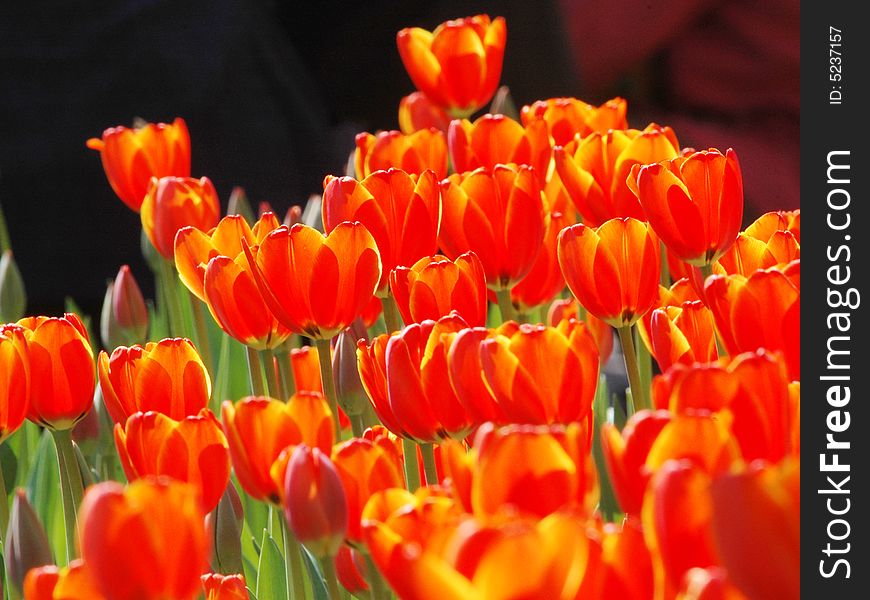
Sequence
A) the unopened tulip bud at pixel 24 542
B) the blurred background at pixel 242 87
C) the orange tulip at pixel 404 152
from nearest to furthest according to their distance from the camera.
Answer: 1. the unopened tulip bud at pixel 24 542
2. the orange tulip at pixel 404 152
3. the blurred background at pixel 242 87

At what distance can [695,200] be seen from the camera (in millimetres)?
541

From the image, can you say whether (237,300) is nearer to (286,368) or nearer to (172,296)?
(286,368)

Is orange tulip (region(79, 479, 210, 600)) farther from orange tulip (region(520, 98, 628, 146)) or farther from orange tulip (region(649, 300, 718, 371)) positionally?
orange tulip (region(520, 98, 628, 146))

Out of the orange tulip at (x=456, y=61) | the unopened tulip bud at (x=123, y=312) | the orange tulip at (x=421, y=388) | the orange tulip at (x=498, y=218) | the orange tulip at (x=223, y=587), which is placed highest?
the orange tulip at (x=456, y=61)

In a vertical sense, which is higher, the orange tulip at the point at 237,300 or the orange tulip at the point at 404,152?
the orange tulip at the point at 404,152

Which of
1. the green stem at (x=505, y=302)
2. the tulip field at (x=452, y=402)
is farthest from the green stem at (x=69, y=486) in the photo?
the green stem at (x=505, y=302)

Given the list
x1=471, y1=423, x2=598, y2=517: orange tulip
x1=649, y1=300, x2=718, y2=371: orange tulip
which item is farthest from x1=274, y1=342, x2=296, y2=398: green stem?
x1=471, y1=423, x2=598, y2=517: orange tulip

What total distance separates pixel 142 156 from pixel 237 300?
1.05 feet

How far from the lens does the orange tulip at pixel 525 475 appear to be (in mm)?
302

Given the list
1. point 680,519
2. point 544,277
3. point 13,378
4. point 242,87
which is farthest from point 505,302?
point 242,87

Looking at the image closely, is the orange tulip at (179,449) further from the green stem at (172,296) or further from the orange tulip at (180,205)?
the green stem at (172,296)

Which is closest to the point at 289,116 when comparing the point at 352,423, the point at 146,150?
the point at 146,150

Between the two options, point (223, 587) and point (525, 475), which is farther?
point (223, 587)

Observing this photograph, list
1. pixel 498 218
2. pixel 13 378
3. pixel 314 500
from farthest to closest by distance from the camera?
pixel 498 218 < pixel 13 378 < pixel 314 500
